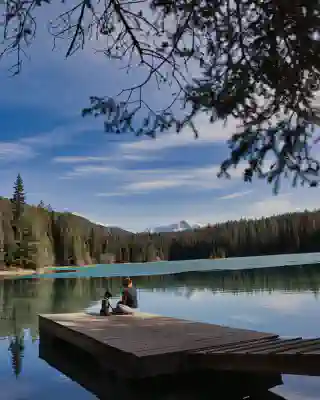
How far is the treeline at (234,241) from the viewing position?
401 feet

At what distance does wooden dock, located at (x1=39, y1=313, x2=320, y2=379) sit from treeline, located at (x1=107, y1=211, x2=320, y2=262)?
374ft

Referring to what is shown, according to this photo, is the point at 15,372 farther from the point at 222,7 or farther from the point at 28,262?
the point at 28,262

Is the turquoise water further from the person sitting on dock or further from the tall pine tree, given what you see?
the person sitting on dock

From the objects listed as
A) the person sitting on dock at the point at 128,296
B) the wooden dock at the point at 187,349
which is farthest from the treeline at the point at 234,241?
the wooden dock at the point at 187,349

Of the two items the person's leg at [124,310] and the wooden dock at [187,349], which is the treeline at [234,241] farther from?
the wooden dock at [187,349]

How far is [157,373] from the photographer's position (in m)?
7.52

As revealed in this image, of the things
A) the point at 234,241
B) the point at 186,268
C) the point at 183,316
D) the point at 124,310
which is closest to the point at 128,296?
the point at 124,310

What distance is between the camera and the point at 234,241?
130 m

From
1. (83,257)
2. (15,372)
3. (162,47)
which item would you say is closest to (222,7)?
(162,47)

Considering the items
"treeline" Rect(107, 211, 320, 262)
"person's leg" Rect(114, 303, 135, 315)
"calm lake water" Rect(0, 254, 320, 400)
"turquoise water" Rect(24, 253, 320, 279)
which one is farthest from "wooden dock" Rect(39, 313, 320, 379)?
"treeline" Rect(107, 211, 320, 262)

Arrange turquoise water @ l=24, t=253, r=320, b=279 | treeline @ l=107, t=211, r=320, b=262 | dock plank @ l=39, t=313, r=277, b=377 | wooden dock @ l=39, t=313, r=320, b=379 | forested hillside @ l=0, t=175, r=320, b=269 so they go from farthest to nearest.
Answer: treeline @ l=107, t=211, r=320, b=262 < forested hillside @ l=0, t=175, r=320, b=269 < turquoise water @ l=24, t=253, r=320, b=279 < dock plank @ l=39, t=313, r=277, b=377 < wooden dock @ l=39, t=313, r=320, b=379

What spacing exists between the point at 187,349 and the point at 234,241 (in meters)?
123

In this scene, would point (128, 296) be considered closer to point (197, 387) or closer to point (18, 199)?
point (197, 387)

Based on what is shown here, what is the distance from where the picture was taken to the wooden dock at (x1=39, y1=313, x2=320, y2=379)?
6633mm
